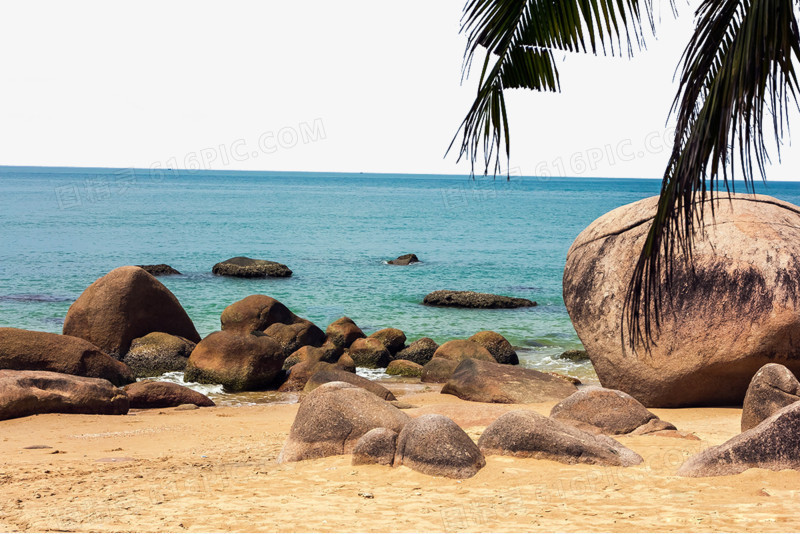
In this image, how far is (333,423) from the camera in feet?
22.5

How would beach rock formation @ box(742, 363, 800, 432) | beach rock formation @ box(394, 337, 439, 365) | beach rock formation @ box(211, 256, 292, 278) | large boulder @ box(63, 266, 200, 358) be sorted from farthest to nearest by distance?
beach rock formation @ box(211, 256, 292, 278)
beach rock formation @ box(394, 337, 439, 365)
large boulder @ box(63, 266, 200, 358)
beach rock formation @ box(742, 363, 800, 432)

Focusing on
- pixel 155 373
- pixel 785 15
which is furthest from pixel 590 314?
pixel 155 373

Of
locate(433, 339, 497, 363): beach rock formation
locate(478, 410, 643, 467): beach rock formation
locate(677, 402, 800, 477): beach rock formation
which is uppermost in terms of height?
locate(677, 402, 800, 477): beach rock formation

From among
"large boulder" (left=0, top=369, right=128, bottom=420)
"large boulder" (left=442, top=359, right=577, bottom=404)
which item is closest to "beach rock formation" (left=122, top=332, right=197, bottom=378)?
"large boulder" (left=0, top=369, right=128, bottom=420)

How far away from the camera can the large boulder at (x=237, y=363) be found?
12.9 m

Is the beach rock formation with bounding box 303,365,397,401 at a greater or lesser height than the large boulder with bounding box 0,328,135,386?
lesser

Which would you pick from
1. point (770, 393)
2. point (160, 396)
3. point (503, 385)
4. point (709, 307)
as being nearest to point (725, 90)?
point (770, 393)

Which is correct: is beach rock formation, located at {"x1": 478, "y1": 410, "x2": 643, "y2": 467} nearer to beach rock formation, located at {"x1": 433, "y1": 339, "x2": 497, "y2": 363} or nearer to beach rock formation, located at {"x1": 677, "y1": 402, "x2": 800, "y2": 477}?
beach rock formation, located at {"x1": 677, "y1": 402, "x2": 800, "y2": 477}

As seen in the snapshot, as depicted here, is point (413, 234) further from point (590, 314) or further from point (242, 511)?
point (242, 511)

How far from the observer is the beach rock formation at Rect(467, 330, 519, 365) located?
51.2 ft

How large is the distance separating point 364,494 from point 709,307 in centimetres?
507

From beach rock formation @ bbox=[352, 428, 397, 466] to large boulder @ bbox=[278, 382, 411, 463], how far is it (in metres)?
0.43

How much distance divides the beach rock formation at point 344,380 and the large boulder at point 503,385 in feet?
3.79

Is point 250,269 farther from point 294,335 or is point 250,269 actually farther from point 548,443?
point 548,443
